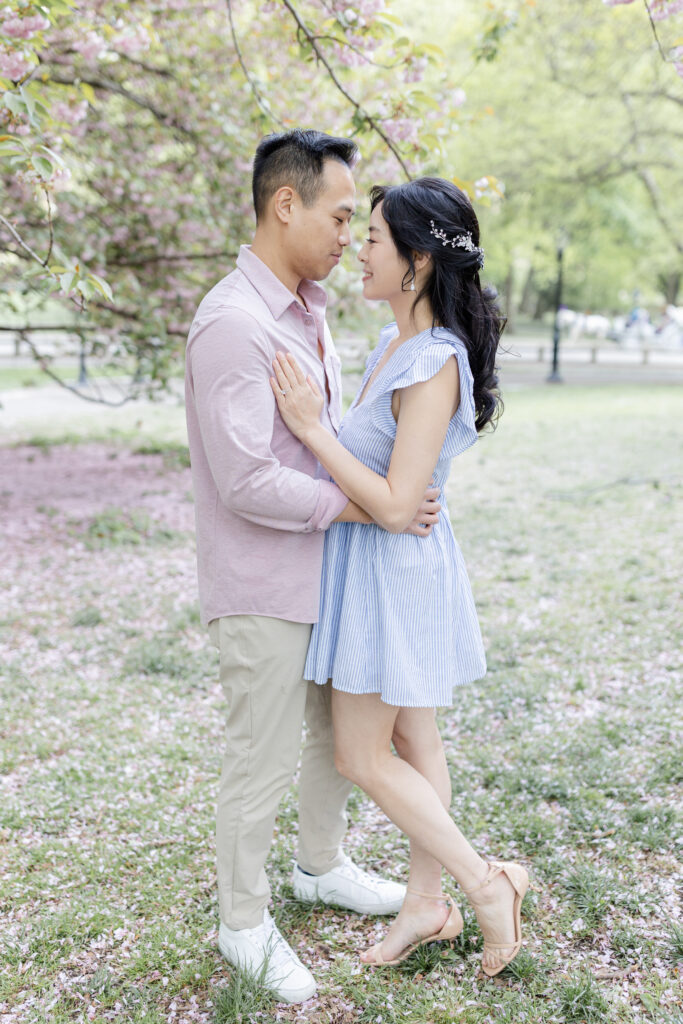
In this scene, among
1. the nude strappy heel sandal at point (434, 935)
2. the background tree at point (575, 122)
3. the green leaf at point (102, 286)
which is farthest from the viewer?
the background tree at point (575, 122)

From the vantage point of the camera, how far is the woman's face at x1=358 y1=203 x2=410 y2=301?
226 centimetres

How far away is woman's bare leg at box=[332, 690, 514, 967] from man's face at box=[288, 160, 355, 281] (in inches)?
45.8

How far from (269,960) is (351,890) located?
44 centimetres

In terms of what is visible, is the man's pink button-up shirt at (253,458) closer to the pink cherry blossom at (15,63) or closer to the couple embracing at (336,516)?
the couple embracing at (336,516)

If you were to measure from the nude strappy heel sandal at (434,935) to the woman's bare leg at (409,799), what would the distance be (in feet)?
0.34

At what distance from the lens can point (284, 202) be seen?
7.43ft

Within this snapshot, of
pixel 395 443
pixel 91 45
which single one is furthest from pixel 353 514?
pixel 91 45

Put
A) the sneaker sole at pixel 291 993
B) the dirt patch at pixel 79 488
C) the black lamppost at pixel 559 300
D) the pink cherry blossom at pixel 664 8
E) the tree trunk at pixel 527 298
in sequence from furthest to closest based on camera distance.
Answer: the tree trunk at pixel 527 298 → the black lamppost at pixel 559 300 → the dirt patch at pixel 79 488 → the pink cherry blossom at pixel 664 8 → the sneaker sole at pixel 291 993

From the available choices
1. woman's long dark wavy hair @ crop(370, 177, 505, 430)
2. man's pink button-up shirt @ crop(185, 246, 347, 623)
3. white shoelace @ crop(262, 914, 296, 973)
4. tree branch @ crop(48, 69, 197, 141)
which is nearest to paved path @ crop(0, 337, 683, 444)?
tree branch @ crop(48, 69, 197, 141)

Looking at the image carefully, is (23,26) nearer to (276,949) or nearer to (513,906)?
(276,949)

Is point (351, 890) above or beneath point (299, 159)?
beneath

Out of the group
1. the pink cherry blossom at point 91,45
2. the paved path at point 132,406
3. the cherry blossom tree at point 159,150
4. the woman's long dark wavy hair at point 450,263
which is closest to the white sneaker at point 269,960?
Result: the woman's long dark wavy hair at point 450,263

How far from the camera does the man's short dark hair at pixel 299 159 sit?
2.24 metres

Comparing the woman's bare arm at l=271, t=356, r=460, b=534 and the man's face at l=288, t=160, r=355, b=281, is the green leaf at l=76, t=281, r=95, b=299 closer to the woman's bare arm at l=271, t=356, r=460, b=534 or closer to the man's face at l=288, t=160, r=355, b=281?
the man's face at l=288, t=160, r=355, b=281
